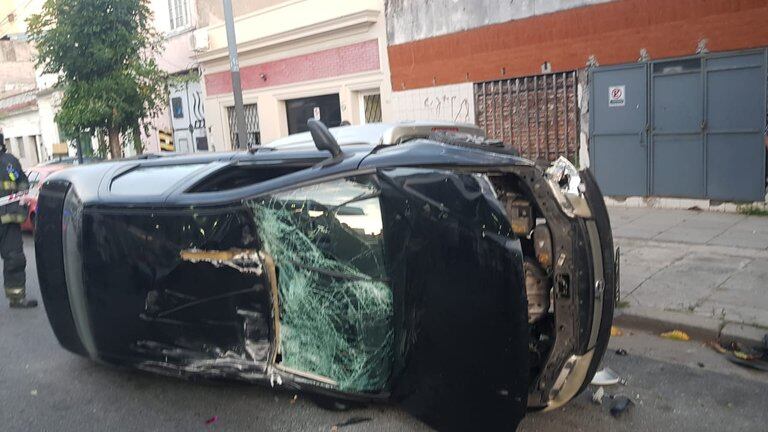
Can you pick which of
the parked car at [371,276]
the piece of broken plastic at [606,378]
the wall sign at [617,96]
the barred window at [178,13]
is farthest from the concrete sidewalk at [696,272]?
the barred window at [178,13]

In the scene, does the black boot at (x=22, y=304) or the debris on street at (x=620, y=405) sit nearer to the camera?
the debris on street at (x=620, y=405)

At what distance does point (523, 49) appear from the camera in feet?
35.5

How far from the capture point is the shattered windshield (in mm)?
3342

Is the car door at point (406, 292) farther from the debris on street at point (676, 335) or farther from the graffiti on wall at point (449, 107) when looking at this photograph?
the graffiti on wall at point (449, 107)

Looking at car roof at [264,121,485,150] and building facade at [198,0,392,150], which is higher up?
building facade at [198,0,392,150]

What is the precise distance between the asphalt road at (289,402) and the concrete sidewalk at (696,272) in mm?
348

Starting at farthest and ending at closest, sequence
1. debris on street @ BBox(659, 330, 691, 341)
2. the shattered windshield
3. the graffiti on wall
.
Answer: the graffiti on wall → debris on street @ BBox(659, 330, 691, 341) → the shattered windshield

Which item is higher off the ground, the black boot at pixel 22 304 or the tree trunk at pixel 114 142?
the tree trunk at pixel 114 142

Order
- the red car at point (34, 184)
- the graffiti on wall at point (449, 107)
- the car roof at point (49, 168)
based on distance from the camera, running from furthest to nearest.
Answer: the car roof at point (49, 168) < the graffiti on wall at point (449, 107) < the red car at point (34, 184)

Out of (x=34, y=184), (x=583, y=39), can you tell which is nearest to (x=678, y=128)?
(x=583, y=39)

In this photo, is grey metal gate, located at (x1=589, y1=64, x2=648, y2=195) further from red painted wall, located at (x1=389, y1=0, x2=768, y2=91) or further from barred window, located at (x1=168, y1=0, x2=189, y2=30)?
barred window, located at (x1=168, y1=0, x2=189, y2=30)

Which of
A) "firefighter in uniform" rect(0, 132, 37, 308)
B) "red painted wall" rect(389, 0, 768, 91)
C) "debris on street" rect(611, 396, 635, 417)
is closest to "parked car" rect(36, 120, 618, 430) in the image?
"debris on street" rect(611, 396, 635, 417)

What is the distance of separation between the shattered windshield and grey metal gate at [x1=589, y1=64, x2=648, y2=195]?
7.59 metres

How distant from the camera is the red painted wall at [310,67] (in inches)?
540
